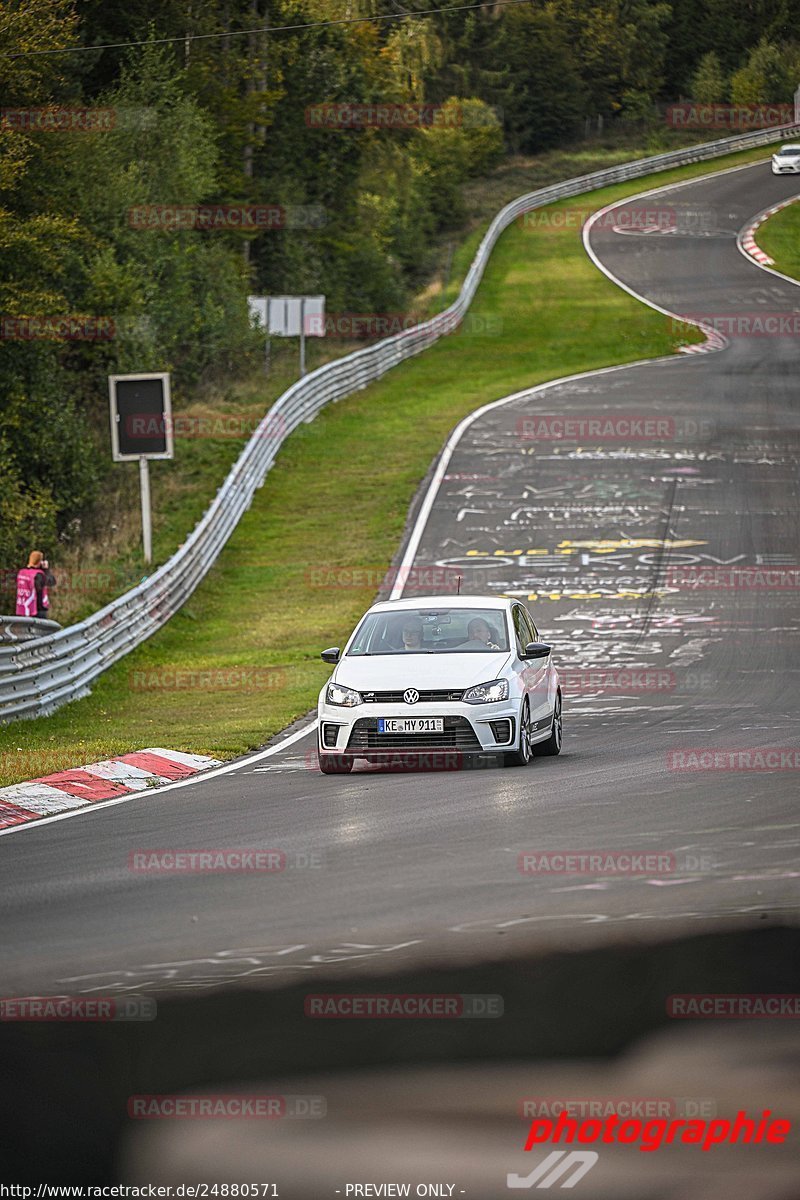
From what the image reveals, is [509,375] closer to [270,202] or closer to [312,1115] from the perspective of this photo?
[270,202]

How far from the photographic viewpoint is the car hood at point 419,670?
13719 mm

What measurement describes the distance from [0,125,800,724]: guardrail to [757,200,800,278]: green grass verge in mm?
11673

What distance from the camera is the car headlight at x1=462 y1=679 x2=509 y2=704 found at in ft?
44.5

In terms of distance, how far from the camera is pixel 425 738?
1362cm

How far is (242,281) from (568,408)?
1492 centimetres

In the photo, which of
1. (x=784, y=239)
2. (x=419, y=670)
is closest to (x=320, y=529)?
(x=419, y=670)

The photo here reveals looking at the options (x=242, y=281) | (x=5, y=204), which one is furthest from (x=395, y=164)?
(x=5, y=204)

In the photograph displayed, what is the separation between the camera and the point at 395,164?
70.9m
